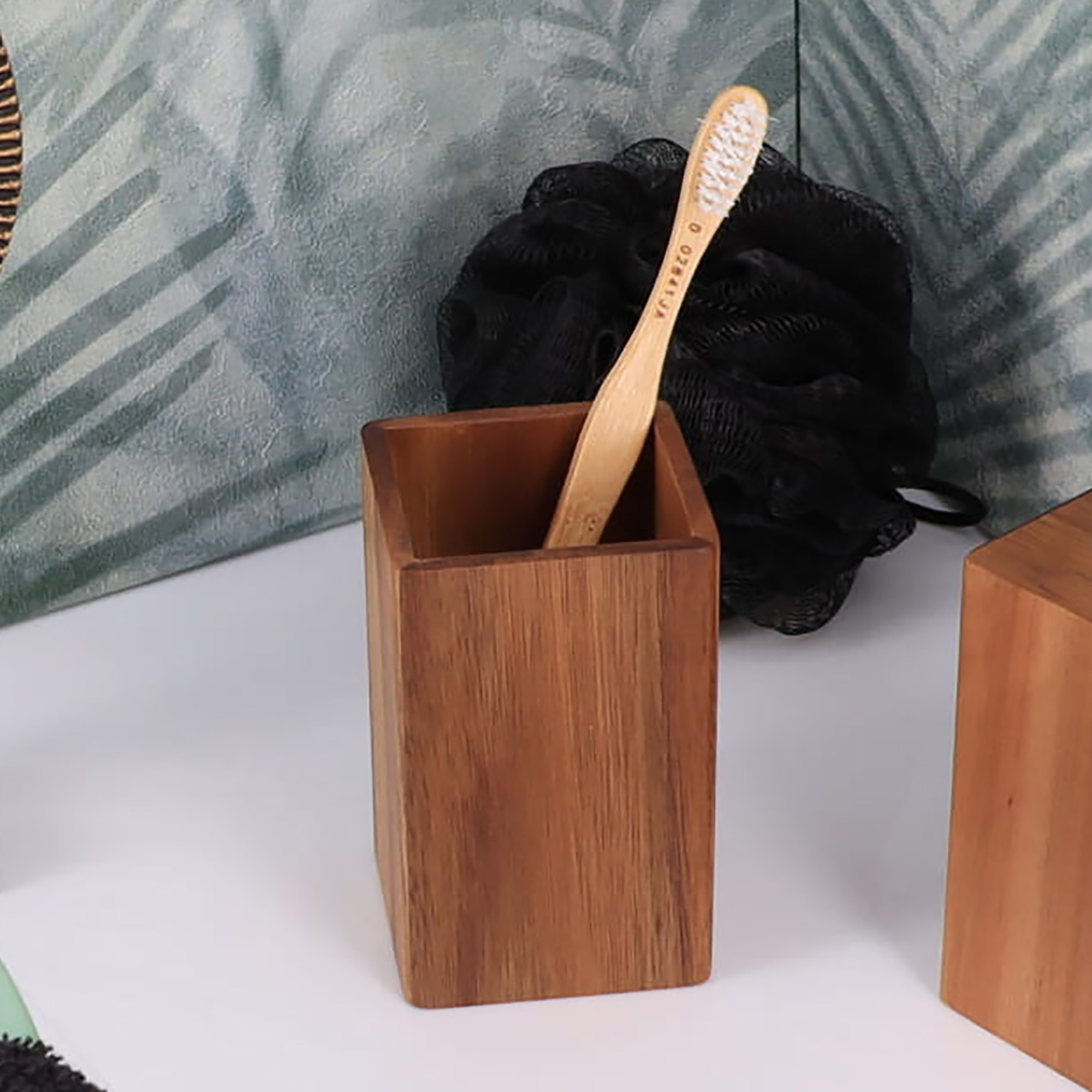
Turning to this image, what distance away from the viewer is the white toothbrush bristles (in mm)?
612

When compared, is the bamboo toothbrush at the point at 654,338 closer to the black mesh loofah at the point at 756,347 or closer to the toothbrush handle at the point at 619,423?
the toothbrush handle at the point at 619,423

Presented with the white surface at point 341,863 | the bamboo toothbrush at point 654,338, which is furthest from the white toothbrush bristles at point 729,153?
the white surface at point 341,863

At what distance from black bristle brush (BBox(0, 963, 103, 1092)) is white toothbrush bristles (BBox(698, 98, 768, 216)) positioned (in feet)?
1.03

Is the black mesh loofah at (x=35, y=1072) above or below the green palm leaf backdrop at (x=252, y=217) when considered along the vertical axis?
below

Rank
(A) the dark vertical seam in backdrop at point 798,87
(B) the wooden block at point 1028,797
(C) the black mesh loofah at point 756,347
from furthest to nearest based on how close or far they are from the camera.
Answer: (A) the dark vertical seam in backdrop at point 798,87, (C) the black mesh loofah at point 756,347, (B) the wooden block at point 1028,797

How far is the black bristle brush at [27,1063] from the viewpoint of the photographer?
62 cm

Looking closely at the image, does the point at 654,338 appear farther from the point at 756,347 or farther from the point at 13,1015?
the point at 13,1015

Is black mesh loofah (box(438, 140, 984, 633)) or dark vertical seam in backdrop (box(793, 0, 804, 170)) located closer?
black mesh loofah (box(438, 140, 984, 633))

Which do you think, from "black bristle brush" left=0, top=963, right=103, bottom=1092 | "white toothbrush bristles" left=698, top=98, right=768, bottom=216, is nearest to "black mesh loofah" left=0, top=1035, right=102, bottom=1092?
"black bristle brush" left=0, top=963, right=103, bottom=1092

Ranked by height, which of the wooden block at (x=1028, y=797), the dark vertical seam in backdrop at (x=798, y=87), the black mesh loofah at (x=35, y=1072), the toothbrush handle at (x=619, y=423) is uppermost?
the dark vertical seam in backdrop at (x=798, y=87)

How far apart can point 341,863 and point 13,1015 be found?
0.40 ft

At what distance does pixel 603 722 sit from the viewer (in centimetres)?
61

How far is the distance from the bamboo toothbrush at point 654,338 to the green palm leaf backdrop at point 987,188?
214 mm

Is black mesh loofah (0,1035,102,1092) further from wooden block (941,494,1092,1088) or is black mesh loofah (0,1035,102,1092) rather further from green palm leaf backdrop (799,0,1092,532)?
green palm leaf backdrop (799,0,1092,532)
